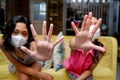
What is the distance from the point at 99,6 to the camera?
7523mm

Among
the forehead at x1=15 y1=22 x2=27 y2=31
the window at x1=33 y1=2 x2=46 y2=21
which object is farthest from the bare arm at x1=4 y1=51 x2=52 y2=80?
the window at x1=33 y1=2 x2=46 y2=21

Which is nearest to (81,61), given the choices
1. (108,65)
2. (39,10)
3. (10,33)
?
(10,33)

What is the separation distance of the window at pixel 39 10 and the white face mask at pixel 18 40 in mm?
6864

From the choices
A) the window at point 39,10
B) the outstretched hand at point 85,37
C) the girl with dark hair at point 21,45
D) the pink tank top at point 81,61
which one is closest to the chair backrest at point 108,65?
the pink tank top at point 81,61

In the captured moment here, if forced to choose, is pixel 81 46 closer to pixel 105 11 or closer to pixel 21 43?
pixel 21 43

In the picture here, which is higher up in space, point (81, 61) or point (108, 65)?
point (81, 61)

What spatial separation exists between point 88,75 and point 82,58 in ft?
0.43

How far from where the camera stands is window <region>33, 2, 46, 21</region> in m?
8.38

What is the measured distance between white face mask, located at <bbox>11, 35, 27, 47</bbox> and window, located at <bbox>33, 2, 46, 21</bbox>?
6.86 metres

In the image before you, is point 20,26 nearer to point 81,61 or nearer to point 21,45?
point 21,45

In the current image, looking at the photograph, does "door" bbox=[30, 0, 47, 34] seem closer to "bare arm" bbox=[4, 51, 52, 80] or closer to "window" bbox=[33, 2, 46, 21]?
"window" bbox=[33, 2, 46, 21]

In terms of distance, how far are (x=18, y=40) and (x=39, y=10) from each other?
715 centimetres

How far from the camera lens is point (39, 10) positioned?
8516mm

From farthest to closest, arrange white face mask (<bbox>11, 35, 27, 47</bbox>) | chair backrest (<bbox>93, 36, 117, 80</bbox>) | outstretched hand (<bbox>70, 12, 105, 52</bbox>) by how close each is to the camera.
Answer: chair backrest (<bbox>93, 36, 117, 80</bbox>)
white face mask (<bbox>11, 35, 27, 47</bbox>)
outstretched hand (<bbox>70, 12, 105, 52</bbox>)
